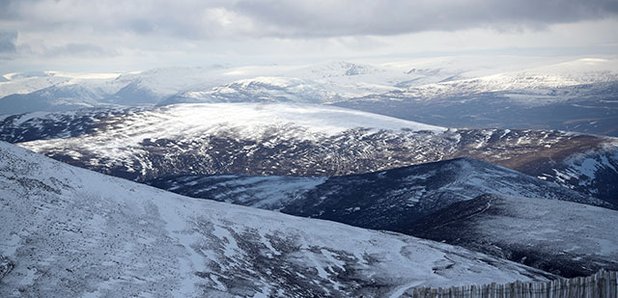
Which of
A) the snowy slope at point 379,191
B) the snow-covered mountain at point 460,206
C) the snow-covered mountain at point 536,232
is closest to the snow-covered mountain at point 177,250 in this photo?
the snow-covered mountain at point 536,232

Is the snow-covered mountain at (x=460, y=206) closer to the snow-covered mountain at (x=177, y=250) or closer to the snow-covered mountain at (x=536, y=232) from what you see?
the snow-covered mountain at (x=536, y=232)

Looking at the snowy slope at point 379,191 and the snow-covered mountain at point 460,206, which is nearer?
the snow-covered mountain at point 460,206

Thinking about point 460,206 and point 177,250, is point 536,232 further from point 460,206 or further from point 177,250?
point 177,250

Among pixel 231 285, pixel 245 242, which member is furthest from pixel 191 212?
pixel 231 285

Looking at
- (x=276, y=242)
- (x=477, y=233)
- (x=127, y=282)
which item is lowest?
(x=477, y=233)

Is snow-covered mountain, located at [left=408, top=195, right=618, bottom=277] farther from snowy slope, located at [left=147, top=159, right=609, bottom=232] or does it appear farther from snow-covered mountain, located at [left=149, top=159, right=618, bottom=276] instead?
snowy slope, located at [left=147, top=159, right=609, bottom=232]

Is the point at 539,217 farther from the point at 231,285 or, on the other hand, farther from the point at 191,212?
the point at 231,285

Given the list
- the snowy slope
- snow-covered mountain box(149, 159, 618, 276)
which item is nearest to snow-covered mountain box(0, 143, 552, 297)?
snow-covered mountain box(149, 159, 618, 276)
